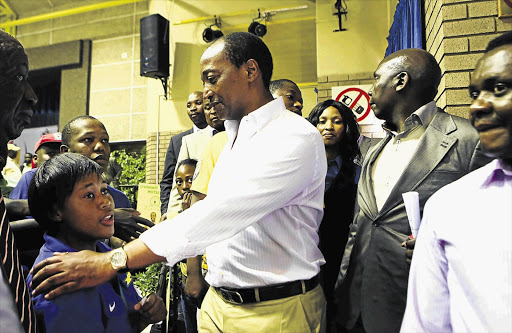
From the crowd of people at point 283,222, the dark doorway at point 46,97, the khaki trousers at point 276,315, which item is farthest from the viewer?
the dark doorway at point 46,97

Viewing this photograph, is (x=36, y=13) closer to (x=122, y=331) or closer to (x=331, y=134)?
(x=331, y=134)

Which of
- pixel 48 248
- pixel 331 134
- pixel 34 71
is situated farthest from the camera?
pixel 34 71

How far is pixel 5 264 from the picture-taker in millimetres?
998

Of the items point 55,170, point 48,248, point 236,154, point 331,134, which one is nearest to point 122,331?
point 48,248

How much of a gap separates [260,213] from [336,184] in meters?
1.43

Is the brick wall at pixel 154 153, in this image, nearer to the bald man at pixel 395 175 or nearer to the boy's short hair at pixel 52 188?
the bald man at pixel 395 175

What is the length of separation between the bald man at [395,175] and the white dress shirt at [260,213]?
0.33 meters

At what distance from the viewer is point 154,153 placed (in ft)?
29.2

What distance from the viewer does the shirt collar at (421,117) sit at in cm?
200

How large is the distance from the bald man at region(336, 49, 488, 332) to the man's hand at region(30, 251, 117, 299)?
3.70 feet

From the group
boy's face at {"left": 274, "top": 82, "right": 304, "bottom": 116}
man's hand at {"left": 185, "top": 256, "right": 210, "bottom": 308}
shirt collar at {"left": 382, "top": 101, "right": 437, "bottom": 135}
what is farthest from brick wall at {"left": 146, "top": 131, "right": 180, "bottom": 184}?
shirt collar at {"left": 382, "top": 101, "right": 437, "bottom": 135}

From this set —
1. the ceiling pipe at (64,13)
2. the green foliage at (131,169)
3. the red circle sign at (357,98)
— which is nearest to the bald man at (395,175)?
the red circle sign at (357,98)

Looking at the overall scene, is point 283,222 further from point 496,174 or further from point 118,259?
point 496,174

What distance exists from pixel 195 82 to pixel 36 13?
533 cm
